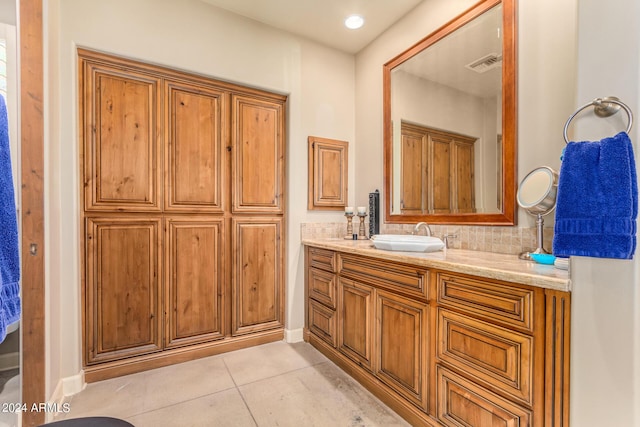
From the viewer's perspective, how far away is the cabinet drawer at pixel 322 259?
238cm

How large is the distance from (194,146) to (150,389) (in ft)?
5.76

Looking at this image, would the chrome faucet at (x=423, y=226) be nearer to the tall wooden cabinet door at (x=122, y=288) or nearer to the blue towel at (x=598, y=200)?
the blue towel at (x=598, y=200)

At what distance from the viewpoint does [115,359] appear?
2.14 meters

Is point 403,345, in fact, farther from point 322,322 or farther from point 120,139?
point 120,139

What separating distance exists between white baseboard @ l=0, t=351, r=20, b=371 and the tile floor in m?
0.53

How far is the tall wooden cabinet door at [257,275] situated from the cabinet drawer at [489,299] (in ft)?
5.32

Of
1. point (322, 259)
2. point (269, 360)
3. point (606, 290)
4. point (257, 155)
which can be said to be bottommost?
point (269, 360)

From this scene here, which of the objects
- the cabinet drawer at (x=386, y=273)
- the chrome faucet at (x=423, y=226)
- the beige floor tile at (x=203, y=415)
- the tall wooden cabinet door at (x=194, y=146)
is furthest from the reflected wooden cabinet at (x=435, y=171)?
the beige floor tile at (x=203, y=415)

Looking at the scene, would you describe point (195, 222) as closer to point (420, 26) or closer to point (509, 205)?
point (509, 205)

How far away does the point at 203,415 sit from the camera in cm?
175

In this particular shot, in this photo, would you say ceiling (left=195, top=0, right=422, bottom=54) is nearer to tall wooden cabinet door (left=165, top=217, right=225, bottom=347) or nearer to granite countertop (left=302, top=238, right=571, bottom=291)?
tall wooden cabinet door (left=165, top=217, right=225, bottom=347)

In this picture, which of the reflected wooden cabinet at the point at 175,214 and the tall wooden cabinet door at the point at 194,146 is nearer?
the reflected wooden cabinet at the point at 175,214

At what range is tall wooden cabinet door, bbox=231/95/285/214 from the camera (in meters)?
2.59

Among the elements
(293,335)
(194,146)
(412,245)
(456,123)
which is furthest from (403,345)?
(194,146)
